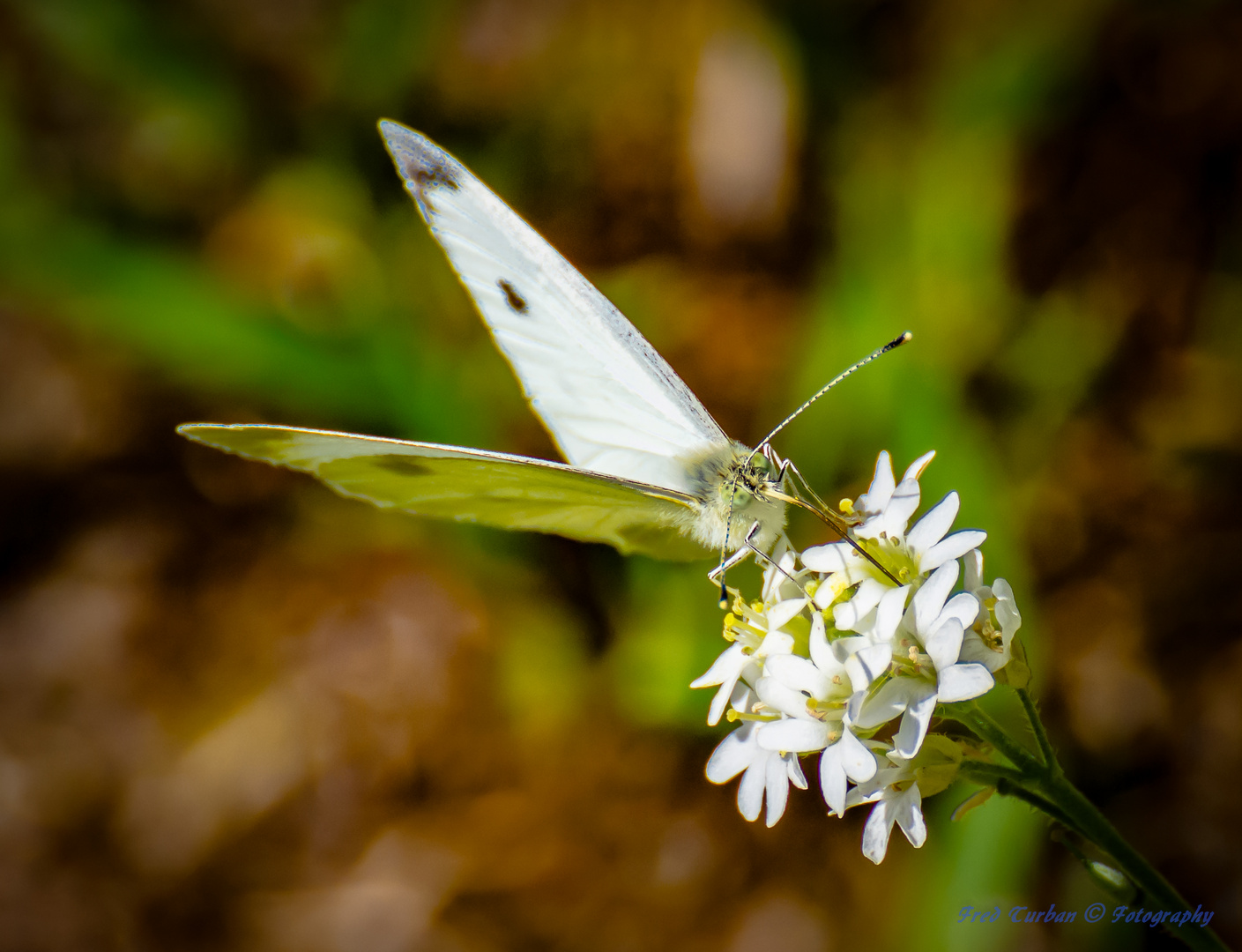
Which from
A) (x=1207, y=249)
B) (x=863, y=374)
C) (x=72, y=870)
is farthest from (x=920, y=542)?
(x=72, y=870)

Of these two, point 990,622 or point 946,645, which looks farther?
point 990,622

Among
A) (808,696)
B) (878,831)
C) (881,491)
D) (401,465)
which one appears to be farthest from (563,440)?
(878,831)

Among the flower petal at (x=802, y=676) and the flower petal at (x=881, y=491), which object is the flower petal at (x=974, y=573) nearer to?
the flower petal at (x=881, y=491)

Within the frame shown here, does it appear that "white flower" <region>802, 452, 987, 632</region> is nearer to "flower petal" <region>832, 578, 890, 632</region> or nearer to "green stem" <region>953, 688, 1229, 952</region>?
"flower petal" <region>832, 578, 890, 632</region>

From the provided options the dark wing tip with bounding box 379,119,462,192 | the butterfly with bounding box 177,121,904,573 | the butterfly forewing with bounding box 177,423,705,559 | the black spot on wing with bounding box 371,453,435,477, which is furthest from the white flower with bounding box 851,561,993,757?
the dark wing tip with bounding box 379,119,462,192

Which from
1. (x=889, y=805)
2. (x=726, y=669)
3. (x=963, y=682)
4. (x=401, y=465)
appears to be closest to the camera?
(x=963, y=682)

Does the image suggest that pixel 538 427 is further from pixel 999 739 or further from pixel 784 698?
pixel 999 739
